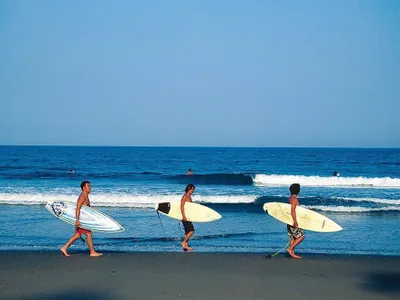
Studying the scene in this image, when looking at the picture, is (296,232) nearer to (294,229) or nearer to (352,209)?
(294,229)

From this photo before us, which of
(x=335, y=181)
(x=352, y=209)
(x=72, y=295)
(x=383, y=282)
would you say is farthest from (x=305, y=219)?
(x=335, y=181)

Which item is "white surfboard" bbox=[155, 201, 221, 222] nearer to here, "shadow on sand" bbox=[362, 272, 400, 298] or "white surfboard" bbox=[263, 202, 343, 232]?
"white surfboard" bbox=[263, 202, 343, 232]

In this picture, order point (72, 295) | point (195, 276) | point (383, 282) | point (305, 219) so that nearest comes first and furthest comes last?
point (72, 295)
point (383, 282)
point (195, 276)
point (305, 219)

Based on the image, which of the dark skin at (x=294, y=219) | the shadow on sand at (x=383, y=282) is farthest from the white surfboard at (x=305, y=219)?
the shadow on sand at (x=383, y=282)

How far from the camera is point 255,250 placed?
10102 mm

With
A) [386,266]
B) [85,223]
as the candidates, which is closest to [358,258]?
[386,266]

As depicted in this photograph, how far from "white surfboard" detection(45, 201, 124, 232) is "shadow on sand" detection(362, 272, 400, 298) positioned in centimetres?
498

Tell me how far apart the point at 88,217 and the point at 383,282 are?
5.60 meters

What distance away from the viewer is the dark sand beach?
6789mm

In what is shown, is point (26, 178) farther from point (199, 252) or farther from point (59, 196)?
point (199, 252)

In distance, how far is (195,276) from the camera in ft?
25.4

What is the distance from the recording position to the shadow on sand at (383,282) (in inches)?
281

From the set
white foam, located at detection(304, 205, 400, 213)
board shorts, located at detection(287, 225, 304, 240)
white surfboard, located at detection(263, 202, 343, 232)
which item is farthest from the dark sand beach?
white foam, located at detection(304, 205, 400, 213)

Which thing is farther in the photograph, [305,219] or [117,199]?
[117,199]
